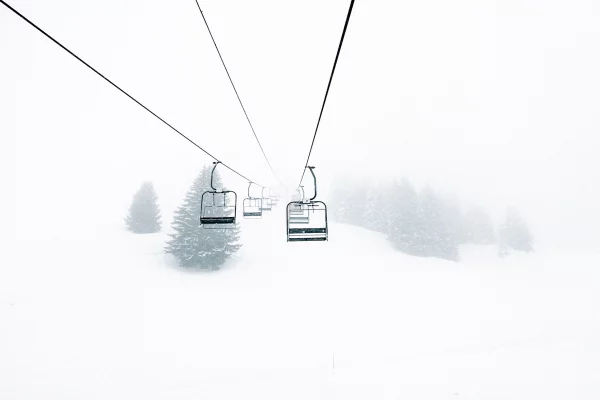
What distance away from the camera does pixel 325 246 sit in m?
39.5

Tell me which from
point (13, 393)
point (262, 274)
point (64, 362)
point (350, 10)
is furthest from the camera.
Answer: point (262, 274)

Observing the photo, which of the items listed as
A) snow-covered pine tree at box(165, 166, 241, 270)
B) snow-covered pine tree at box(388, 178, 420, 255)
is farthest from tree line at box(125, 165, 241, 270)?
snow-covered pine tree at box(388, 178, 420, 255)

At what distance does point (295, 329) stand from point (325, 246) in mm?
22111

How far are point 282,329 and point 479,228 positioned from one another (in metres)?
56.2

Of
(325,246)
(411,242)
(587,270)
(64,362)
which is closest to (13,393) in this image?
(64,362)

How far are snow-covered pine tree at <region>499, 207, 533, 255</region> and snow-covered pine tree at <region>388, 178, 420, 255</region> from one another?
2239 centimetres

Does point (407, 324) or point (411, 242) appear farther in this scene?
point (411, 242)

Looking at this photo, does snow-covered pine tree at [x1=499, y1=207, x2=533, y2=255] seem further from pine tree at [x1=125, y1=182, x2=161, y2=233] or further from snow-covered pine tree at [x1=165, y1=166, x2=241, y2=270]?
pine tree at [x1=125, y1=182, x2=161, y2=233]

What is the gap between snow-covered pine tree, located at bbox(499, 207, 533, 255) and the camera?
53.3 m

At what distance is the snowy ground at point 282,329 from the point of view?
1213cm

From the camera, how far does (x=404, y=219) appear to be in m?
44.0

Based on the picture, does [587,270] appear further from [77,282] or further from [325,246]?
[77,282]

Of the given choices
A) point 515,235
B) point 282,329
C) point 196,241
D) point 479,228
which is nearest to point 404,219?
point 479,228

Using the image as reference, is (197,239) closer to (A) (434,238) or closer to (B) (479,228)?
(A) (434,238)
